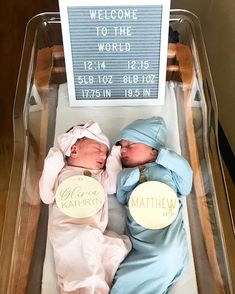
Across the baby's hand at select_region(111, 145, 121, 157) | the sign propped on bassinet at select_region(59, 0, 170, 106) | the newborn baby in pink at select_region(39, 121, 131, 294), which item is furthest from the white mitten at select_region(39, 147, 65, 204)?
the sign propped on bassinet at select_region(59, 0, 170, 106)

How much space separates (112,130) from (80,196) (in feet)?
0.83

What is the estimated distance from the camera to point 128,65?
125cm

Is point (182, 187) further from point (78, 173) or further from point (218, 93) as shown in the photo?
point (218, 93)

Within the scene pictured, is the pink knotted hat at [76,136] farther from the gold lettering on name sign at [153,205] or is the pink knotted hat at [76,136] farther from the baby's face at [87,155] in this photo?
the gold lettering on name sign at [153,205]

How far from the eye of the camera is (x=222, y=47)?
62.5 inches

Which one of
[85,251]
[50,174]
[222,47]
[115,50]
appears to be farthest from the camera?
[222,47]

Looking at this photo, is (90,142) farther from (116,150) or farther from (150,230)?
(150,230)

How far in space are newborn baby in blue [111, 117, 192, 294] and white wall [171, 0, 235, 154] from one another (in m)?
0.48

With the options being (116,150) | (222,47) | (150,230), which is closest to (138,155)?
(116,150)

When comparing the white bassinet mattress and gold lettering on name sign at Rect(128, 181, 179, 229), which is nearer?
gold lettering on name sign at Rect(128, 181, 179, 229)

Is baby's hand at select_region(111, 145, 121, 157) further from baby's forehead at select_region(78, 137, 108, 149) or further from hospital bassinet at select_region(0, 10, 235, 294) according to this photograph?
hospital bassinet at select_region(0, 10, 235, 294)

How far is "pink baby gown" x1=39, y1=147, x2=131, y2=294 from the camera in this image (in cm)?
97

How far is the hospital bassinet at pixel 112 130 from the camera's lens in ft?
3.51

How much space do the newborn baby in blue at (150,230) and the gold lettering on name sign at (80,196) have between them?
5 cm
